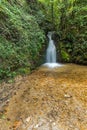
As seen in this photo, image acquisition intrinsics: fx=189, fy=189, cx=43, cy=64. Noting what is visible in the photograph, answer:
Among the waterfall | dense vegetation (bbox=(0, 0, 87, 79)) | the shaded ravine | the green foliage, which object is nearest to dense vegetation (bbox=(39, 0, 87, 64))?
dense vegetation (bbox=(0, 0, 87, 79))

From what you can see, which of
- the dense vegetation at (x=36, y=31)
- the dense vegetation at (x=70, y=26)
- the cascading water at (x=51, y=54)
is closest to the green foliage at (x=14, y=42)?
the dense vegetation at (x=36, y=31)

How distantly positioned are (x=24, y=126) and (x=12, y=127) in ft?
0.76

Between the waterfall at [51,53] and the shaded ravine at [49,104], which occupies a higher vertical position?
the waterfall at [51,53]

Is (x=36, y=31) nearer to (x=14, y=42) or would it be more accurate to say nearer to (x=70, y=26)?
(x=14, y=42)

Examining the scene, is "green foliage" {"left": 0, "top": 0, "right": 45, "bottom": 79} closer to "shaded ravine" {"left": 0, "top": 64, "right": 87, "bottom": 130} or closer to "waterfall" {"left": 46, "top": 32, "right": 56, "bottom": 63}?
"shaded ravine" {"left": 0, "top": 64, "right": 87, "bottom": 130}

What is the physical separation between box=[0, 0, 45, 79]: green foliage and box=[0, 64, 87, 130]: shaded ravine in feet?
2.15

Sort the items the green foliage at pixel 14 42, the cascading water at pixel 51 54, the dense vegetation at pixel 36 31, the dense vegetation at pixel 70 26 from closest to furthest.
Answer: the green foliage at pixel 14 42 → the dense vegetation at pixel 36 31 → the dense vegetation at pixel 70 26 → the cascading water at pixel 51 54

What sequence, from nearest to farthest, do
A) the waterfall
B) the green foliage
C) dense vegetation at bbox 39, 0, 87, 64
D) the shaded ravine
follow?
1. the shaded ravine
2. the green foliage
3. dense vegetation at bbox 39, 0, 87, 64
4. the waterfall

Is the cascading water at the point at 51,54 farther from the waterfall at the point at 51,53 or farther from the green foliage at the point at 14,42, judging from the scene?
the green foliage at the point at 14,42

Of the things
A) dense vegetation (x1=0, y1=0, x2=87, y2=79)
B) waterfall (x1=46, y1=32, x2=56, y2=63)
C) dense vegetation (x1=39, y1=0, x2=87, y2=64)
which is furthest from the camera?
waterfall (x1=46, y1=32, x2=56, y2=63)

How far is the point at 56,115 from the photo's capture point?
416 cm

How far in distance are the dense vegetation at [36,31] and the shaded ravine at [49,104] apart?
2.94 feet

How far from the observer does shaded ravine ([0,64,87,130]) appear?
380 centimetres

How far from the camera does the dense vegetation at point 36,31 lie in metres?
6.16
